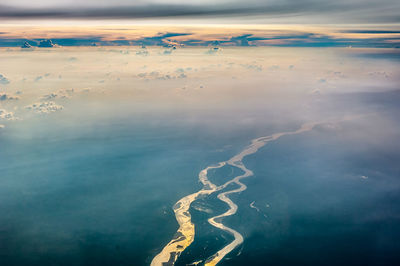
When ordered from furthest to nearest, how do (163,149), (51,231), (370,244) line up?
(163,149)
(51,231)
(370,244)

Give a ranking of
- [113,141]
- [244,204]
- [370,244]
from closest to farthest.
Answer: [370,244] → [244,204] → [113,141]

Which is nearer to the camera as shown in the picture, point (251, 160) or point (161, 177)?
point (161, 177)

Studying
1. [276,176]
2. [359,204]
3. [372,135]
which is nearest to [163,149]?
[276,176]

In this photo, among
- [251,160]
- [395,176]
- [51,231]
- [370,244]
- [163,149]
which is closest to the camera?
[370,244]

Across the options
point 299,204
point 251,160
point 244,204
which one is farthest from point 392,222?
point 251,160

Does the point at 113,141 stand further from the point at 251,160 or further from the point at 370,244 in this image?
the point at 370,244

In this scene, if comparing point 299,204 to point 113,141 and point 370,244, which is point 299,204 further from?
point 113,141

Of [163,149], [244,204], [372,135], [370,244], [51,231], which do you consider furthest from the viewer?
[372,135]

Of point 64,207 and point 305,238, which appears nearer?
point 305,238

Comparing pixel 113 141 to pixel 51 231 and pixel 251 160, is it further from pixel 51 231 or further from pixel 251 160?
pixel 51 231
